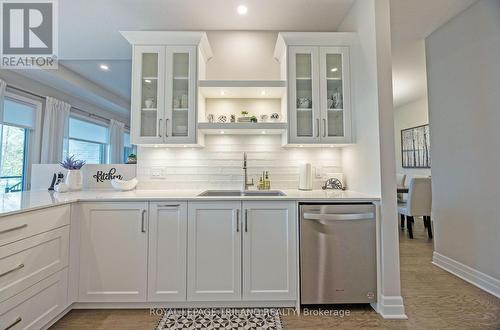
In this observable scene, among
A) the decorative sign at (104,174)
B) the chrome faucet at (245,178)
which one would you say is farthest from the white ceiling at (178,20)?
the chrome faucet at (245,178)

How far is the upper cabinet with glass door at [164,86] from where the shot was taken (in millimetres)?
2314

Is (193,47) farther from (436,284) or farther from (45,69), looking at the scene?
(436,284)

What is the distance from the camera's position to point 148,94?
2.38 meters

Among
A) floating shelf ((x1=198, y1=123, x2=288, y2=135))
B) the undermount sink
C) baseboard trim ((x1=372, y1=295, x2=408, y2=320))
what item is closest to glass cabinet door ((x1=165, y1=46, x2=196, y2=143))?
floating shelf ((x1=198, y1=123, x2=288, y2=135))

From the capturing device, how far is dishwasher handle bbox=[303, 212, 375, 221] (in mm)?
1845

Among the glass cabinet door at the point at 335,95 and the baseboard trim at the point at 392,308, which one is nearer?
the baseboard trim at the point at 392,308

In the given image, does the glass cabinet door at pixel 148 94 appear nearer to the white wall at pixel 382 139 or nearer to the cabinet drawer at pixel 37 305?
the cabinet drawer at pixel 37 305

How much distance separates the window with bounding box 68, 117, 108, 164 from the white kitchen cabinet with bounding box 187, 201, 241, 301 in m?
1.77

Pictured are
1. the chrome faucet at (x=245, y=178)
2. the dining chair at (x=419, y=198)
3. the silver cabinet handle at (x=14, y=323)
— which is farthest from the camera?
the dining chair at (x=419, y=198)

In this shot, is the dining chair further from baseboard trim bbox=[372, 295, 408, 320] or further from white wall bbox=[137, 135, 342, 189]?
baseboard trim bbox=[372, 295, 408, 320]

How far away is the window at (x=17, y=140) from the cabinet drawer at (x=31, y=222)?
8.30 feet

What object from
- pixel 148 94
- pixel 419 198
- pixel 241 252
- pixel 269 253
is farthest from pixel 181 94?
pixel 419 198

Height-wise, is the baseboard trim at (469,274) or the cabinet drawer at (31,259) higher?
the cabinet drawer at (31,259)

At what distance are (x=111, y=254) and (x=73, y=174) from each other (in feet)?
3.58
